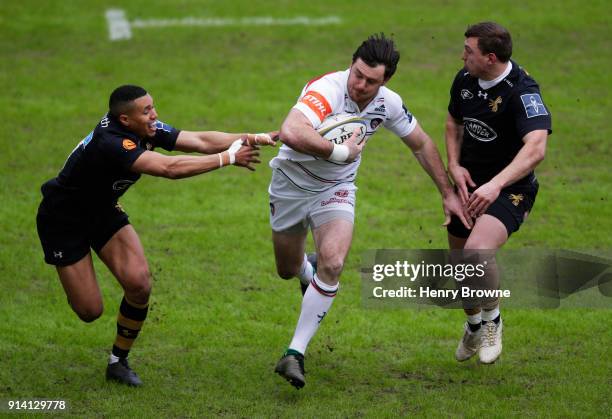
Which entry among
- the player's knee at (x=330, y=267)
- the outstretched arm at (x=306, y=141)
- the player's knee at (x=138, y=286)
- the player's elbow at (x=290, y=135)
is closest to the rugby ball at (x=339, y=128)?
the outstretched arm at (x=306, y=141)

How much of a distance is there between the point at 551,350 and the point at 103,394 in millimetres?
4568

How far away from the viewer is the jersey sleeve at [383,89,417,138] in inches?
371

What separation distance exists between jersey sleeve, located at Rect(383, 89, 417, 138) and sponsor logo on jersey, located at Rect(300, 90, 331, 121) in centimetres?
71

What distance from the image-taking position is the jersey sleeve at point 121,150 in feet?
28.2

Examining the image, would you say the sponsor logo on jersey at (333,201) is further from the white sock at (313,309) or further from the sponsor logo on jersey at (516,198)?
the sponsor logo on jersey at (516,198)

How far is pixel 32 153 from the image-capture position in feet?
54.3

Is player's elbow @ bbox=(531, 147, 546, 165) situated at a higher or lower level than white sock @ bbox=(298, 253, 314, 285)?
higher

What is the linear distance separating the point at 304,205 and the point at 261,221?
5.05 meters

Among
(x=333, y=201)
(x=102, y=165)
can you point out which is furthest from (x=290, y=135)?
(x=102, y=165)

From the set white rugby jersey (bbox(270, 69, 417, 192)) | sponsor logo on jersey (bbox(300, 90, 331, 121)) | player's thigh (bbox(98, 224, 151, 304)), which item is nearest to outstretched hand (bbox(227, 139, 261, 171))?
white rugby jersey (bbox(270, 69, 417, 192))

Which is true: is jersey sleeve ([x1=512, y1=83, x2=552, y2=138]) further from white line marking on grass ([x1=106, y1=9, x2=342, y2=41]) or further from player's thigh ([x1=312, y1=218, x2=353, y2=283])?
white line marking on grass ([x1=106, y1=9, x2=342, y2=41])

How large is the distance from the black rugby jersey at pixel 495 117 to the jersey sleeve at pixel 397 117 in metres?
0.54

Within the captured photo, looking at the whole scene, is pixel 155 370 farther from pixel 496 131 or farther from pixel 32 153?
pixel 32 153

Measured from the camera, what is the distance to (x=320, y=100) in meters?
8.98
